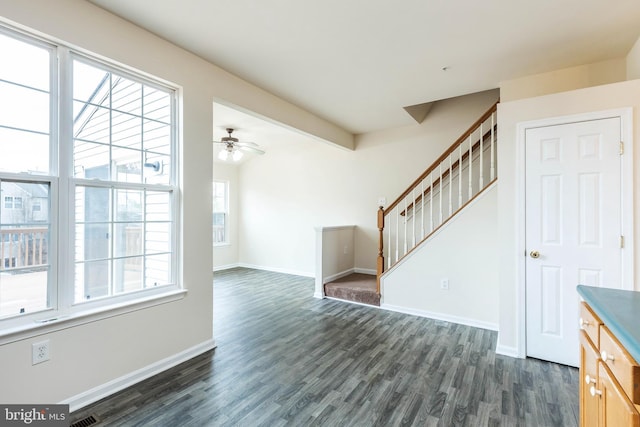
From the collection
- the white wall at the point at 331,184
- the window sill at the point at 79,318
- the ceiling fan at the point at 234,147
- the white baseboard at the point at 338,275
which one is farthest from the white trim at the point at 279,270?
the window sill at the point at 79,318

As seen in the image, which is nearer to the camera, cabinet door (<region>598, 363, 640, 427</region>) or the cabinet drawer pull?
cabinet door (<region>598, 363, 640, 427</region>)

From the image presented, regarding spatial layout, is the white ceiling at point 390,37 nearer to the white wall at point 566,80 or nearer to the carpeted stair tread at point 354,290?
the white wall at point 566,80

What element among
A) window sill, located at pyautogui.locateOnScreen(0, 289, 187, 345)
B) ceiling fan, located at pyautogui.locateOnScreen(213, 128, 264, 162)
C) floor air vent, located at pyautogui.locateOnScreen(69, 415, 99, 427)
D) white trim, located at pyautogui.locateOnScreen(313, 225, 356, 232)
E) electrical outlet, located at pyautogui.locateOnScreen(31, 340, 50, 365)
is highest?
ceiling fan, located at pyautogui.locateOnScreen(213, 128, 264, 162)

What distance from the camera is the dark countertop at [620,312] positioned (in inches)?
36.3

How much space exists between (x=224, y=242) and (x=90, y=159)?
4.81m

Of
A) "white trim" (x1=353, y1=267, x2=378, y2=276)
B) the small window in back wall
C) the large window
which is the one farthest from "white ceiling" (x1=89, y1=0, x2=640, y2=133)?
the small window in back wall

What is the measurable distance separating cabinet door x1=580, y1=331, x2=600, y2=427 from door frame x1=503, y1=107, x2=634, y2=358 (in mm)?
1286

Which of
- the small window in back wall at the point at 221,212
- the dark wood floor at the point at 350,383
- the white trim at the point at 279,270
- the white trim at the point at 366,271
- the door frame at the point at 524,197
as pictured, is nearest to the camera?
the dark wood floor at the point at 350,383

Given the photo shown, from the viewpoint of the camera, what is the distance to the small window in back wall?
6676mm

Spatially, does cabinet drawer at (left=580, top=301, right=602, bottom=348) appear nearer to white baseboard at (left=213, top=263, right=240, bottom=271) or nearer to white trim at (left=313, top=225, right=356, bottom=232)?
white trim at (left=313, top=225, right=356, bottom=232)

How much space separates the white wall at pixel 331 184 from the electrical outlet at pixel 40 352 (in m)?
4.38

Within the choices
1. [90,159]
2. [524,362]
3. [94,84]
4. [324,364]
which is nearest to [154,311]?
[90,159]

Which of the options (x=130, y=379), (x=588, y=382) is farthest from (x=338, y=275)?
(x=588, y=382)

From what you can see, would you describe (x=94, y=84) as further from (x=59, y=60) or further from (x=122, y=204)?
(x=122, y=204)
